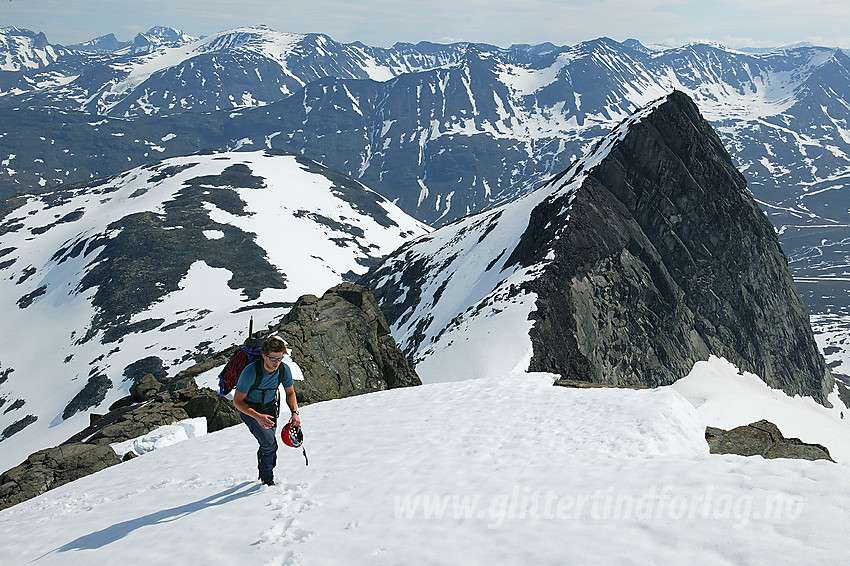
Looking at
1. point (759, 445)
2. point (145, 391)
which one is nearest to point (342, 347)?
point (145, 391)

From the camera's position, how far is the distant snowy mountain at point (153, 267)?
251 feet

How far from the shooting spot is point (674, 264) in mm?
60344

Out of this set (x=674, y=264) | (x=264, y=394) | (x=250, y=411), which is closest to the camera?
(x=250, y=411)

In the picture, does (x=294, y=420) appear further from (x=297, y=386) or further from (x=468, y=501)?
(x=297, y=386)

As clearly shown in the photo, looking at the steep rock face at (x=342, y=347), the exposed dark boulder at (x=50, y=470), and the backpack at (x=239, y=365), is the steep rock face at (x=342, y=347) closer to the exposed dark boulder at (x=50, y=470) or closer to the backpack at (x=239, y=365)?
the exposed dark boulder at (x=50, y=470)

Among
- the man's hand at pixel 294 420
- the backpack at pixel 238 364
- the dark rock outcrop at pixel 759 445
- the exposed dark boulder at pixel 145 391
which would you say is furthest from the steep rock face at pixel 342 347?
the dark rock outcrop at pixel 759 445

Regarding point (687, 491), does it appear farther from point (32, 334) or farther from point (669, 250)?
point (32, 334)

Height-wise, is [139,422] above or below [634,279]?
above

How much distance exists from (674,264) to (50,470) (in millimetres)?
61477

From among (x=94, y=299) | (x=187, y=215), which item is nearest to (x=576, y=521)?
(x=94, y=299)

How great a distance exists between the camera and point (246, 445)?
14734 mm

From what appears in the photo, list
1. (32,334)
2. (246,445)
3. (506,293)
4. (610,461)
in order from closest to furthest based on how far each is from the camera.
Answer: (610,461) → (246,445) → (506,293) → (32,334)

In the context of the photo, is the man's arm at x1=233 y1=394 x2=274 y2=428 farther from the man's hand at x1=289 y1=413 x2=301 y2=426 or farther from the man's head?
the man's head

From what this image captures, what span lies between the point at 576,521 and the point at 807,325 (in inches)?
3158
